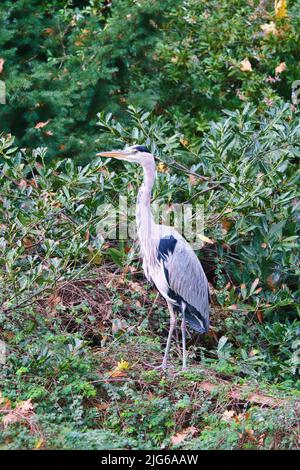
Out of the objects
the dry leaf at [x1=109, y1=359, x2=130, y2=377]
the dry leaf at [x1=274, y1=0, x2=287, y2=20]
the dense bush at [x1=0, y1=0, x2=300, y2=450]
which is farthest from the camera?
the dry leaf at [x1=274, y1=0, x2=287, y2=20]

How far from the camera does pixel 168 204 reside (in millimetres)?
7668

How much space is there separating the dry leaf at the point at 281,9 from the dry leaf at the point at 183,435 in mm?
5118

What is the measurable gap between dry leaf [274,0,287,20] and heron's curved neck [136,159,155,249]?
11.4ft

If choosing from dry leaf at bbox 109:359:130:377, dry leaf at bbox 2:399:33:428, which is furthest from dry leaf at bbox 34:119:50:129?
dry leaf at bbox 2:399:33:428

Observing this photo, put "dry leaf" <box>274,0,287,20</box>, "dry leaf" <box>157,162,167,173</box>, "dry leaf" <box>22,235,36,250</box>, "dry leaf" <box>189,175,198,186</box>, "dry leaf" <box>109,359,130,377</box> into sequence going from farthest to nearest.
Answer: "dry leaf" <box>274,0,287,20</box>, "dry leaf" <box>157,162,167,173</box>, "dry leaf" <box>189,175,198,186</box>, "dry leaf" <box>22,235,36,250</box>, "dry leaf" <box>109,359,130,377</box>

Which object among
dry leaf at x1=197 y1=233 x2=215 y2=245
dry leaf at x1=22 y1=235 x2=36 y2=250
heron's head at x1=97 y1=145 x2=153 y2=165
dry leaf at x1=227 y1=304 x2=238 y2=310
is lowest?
dry leaf at x1=227 y1=304 x2=238 y2=310

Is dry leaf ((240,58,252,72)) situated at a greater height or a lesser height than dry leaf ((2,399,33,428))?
greater

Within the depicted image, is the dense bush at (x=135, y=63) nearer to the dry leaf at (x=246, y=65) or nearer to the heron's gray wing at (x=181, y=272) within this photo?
the dry leaf at (x=246, y=65)

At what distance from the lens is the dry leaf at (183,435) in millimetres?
5773

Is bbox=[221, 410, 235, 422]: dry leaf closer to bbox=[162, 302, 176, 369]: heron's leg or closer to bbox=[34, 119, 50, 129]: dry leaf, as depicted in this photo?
bbox=[162, 302, 176, 369]: heron's leg

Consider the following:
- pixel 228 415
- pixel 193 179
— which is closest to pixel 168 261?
pixel 193 179

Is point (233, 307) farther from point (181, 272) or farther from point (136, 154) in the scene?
point (136, 154)

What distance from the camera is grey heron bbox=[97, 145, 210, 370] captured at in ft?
22.7

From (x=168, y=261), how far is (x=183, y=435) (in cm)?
146
